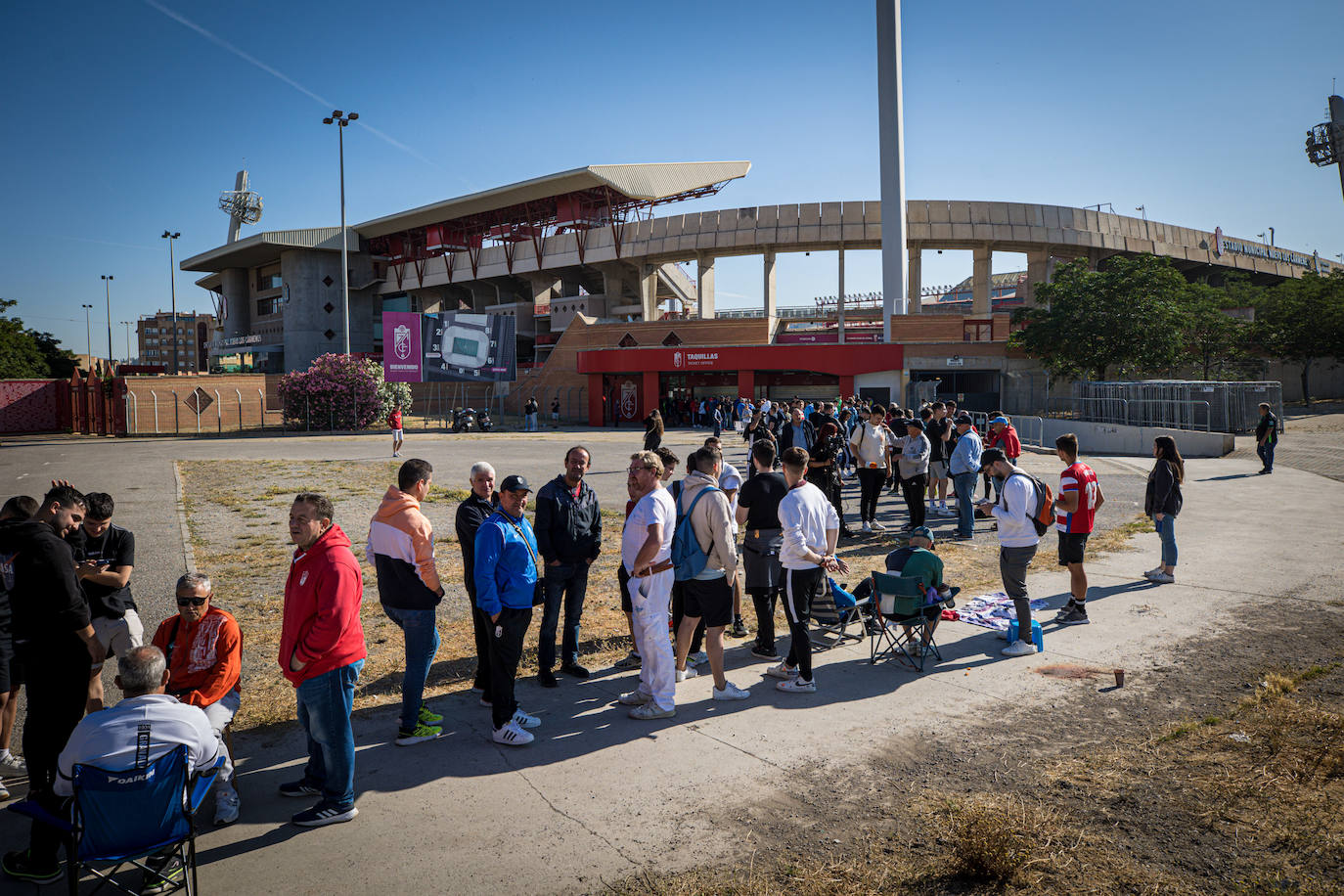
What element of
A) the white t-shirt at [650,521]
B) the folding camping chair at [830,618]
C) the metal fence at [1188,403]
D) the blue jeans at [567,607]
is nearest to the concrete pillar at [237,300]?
the metal fence at [1188,403]

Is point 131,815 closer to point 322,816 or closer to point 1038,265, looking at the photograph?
point 322,816

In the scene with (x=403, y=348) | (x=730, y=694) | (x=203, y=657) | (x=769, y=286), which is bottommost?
(x=730, y=694)

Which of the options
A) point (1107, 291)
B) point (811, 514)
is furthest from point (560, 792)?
point (1107, 291)

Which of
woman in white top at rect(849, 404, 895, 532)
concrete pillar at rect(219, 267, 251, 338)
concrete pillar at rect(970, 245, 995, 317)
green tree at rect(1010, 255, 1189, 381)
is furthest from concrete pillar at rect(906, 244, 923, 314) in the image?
concrete pillar at rect(219, 267, 251, 338)

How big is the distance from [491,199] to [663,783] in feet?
→ 181

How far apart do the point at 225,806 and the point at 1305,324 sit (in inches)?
2129

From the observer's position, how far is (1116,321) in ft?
Answer: 112

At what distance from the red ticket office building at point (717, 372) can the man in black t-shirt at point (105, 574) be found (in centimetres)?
3620

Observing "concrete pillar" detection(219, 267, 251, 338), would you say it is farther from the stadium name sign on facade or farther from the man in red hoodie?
the stadium name sign on facade

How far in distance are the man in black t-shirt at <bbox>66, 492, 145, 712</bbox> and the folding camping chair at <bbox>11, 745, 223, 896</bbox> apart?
69.3 inches

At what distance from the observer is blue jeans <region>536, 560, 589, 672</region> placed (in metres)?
5.98

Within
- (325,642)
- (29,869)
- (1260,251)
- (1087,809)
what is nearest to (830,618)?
(1087,809)

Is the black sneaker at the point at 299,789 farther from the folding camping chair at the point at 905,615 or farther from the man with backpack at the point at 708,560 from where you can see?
the folding camping chair at the point at 905,615

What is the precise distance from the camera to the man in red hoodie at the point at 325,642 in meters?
3.96
